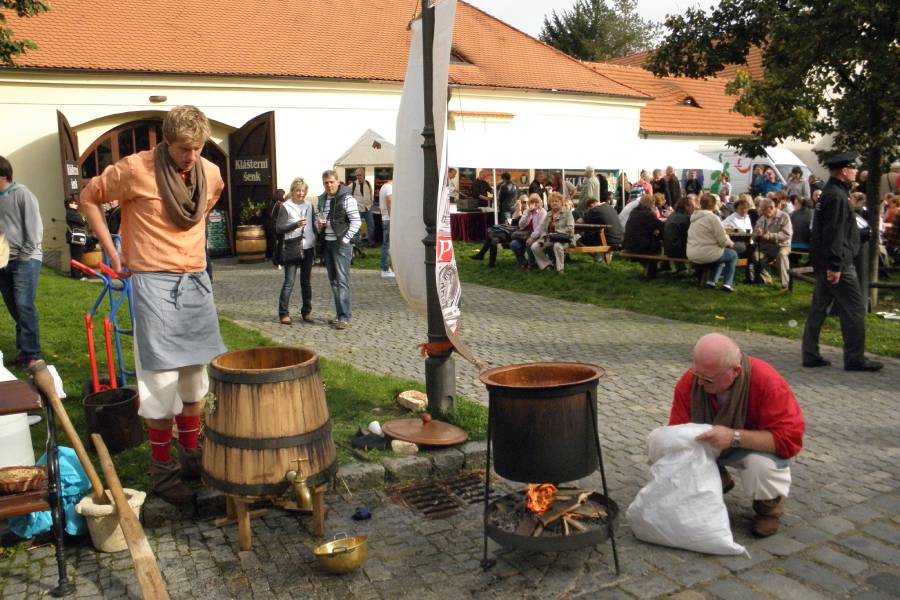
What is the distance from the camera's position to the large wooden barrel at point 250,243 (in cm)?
1816

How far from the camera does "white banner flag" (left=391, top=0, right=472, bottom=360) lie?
18.2ft

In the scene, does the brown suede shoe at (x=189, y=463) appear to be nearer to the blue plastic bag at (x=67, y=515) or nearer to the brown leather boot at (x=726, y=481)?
the blue plastic bag at (x=67, y=515)

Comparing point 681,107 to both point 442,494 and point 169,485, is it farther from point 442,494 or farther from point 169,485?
point 169,485

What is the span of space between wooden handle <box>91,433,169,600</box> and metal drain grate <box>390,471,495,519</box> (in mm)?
1506

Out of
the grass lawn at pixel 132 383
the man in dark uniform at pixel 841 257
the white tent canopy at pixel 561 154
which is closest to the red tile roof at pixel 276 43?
the white tent canopy at pixel 561 154

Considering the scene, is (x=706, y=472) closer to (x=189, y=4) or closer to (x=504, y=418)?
(x=504, y=418)

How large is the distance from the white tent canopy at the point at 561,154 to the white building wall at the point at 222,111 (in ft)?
1.21

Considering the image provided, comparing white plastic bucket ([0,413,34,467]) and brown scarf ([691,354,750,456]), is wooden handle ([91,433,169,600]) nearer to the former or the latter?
white plastic bucket ([0,413,34,467])

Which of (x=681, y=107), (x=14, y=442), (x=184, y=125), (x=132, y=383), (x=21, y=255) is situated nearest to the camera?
(x=184, y=125)

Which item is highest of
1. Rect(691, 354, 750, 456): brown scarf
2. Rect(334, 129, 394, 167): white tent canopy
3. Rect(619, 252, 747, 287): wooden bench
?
Rect(334, 129, 394, 167): white tent canopy

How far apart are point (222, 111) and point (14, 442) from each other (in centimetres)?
1709

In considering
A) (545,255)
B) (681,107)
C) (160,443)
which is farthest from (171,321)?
(681,107)

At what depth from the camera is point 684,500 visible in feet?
13.7

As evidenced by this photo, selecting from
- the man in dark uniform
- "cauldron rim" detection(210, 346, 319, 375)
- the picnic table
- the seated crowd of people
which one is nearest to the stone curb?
"cauldron rim" detection(210, 346, 319, 375)
